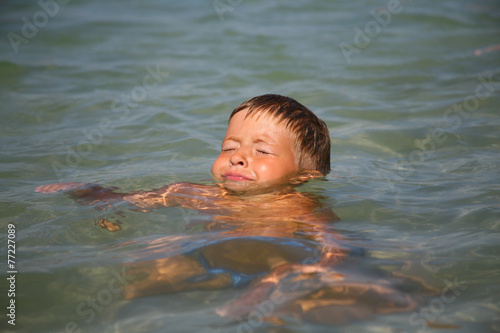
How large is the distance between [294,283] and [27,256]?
1.60 meters

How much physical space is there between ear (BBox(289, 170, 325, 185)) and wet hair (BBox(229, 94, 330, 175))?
0.03 meters

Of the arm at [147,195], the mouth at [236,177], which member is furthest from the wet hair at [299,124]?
the arm at [147,195]

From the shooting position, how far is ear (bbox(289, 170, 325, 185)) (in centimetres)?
411

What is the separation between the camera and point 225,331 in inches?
95.9

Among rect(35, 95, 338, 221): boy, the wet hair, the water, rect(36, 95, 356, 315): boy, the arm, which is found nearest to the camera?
the water

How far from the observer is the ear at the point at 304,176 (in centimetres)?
411

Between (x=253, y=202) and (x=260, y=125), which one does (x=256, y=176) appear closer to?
(x=253, y=202)

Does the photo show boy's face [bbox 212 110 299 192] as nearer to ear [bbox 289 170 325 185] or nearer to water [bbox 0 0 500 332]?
ear [bbox 289 170 325 185]

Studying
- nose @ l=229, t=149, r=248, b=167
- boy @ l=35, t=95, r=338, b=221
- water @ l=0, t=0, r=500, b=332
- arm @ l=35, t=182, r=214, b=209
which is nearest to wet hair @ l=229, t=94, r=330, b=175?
boy @ l=35, t=95, r=338, b=221

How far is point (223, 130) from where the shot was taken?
19.3 ft

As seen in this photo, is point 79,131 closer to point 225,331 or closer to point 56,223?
point 56,223

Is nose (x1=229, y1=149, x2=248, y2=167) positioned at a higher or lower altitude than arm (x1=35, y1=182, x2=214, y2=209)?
higher

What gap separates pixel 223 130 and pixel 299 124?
6.10 ft

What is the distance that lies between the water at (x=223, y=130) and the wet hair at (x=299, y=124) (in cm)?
22
